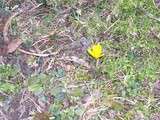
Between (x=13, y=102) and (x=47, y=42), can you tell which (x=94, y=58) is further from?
(x=13, y=102)

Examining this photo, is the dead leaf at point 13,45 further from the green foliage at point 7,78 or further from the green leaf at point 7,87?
the green leaf at point 7,87

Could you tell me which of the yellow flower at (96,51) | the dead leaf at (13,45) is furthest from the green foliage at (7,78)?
the yellow flower at (96,51)

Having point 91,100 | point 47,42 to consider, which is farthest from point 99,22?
point 91,100

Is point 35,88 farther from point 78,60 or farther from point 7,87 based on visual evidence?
point 78,60

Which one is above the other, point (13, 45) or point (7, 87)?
point (13, 45)

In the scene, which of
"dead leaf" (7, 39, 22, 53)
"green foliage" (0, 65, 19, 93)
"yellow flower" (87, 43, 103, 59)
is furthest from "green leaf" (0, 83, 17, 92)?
"yellow flower" (87, 43, 103, 59)

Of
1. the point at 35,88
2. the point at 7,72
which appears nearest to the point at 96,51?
the point at 35,88

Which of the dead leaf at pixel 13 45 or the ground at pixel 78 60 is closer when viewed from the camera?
the ground at pixel 78 60

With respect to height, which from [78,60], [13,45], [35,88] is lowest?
[35,88]

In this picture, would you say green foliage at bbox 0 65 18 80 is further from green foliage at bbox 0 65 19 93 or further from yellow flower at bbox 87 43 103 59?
yellow flower at bbox 87 43 103 59
